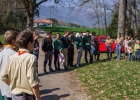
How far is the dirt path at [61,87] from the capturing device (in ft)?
26.9

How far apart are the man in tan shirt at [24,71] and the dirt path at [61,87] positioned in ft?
14.7

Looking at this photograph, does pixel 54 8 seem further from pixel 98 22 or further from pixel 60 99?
pixel 98 22

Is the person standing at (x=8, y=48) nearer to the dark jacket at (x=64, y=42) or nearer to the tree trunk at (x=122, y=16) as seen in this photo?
the dark jacket at (x=64, y=42)

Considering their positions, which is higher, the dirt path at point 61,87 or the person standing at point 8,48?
the person standing at point 8,48

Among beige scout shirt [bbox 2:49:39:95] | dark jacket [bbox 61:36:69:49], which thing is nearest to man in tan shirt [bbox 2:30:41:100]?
beige scout shirt [bbox 2:49:39:95]

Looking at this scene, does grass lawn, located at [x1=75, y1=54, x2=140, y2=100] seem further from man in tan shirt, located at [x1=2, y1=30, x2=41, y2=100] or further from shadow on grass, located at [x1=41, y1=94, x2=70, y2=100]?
man in tan shirt, located at [x1=2, y1=30, x2=41, y2=100]

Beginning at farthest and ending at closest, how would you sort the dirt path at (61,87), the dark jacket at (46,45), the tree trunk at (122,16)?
the tree trunk at (122,16) < the dark jacket at (46,45) < the dirt path at (61,87)

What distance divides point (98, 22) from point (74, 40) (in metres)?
32.0

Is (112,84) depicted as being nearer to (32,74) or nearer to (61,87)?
(61,87)

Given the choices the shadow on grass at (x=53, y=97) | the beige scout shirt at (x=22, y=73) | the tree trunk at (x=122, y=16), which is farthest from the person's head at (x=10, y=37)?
the tree trunk at (x=122, y=16)

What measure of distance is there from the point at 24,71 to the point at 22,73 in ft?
0.18

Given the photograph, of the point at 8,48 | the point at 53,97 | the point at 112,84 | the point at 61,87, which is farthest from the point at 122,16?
the point at 8,48

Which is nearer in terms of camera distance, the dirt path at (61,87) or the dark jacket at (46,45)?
the dirt path at (61,87)

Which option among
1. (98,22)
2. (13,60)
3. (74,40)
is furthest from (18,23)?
(13,60)
